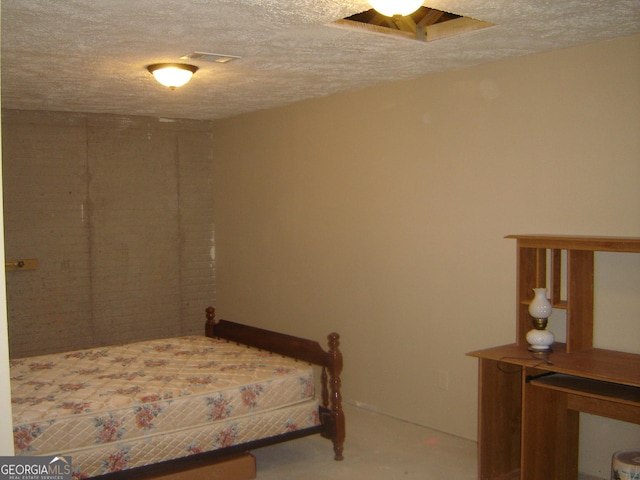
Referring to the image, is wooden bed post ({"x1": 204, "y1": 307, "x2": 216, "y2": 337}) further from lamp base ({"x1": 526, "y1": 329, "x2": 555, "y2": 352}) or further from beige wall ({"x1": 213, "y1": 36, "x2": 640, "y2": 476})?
lamp base ({"x1": 526, "y1": 329, "x2": 555, "y2": 352})

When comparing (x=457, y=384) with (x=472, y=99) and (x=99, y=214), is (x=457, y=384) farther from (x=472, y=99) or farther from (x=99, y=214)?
(x=99, y=214)

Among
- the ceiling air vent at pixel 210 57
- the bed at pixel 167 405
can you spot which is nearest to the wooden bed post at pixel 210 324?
the bed at pixel 167 405

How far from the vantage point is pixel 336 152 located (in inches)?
206

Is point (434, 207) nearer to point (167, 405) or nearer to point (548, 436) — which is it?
point (548, 436)

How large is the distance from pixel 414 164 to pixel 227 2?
217 centimetres

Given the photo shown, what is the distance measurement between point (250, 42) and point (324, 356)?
1.85 metres

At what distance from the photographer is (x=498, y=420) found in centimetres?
362

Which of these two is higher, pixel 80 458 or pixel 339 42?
pixel 339 42

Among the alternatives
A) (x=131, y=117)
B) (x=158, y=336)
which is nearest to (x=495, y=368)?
(x=158, y=336)

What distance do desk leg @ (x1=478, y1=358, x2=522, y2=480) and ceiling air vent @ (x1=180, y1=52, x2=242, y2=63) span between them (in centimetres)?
218

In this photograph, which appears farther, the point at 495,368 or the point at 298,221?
the point at 298,221

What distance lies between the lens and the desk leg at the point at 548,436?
3.37 m

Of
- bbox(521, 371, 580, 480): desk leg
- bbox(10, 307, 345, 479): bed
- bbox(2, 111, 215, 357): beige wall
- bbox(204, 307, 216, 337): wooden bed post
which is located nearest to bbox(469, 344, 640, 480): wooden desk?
bbox(521, 371, 580, 480): desk leg

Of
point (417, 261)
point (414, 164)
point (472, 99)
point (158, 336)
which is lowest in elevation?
point (158, 336)
